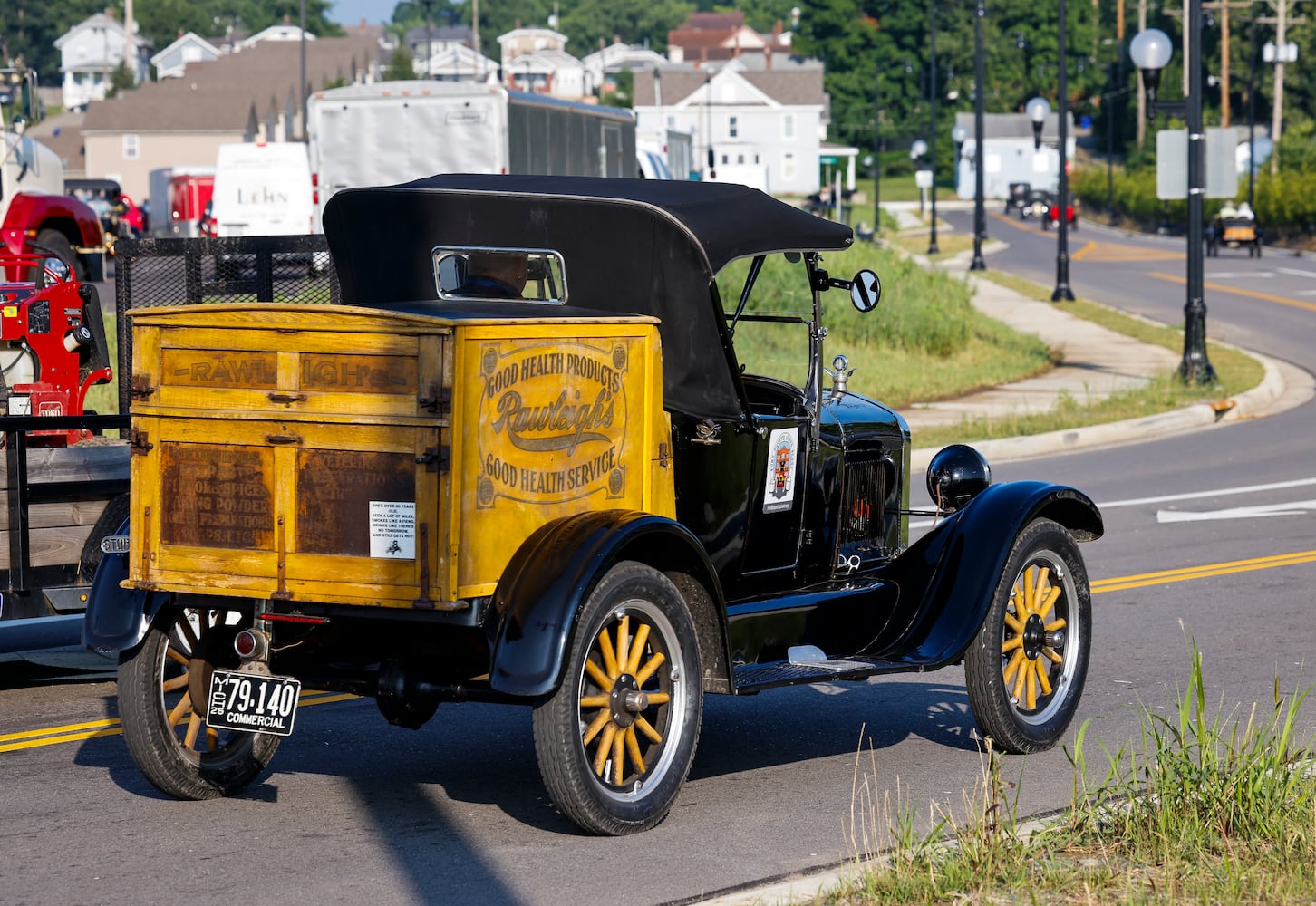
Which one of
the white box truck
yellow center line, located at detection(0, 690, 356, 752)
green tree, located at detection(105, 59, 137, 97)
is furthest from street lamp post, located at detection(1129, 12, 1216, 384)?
green tree, located at detection(105, 59, 137, 97)

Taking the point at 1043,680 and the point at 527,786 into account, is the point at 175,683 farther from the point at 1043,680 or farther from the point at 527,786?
the point at 1043,680

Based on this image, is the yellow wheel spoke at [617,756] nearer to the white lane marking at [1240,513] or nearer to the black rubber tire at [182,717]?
the black rubber tire at [182,717]

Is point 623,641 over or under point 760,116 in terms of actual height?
under

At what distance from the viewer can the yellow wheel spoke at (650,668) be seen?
5938 mm

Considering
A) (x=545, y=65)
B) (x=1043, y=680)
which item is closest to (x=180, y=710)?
(x=1043, y=680)

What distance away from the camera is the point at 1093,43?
Result: 482ft

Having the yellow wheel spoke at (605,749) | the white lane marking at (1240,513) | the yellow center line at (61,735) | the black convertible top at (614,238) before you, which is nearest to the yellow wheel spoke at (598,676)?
the yellow wheel spoke at (605,749)

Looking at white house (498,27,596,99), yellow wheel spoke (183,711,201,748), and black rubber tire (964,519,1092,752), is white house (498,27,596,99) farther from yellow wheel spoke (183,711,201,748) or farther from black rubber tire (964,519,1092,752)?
yellow wheel spoke (183,711,201,748)

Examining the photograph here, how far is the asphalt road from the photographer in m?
5.51

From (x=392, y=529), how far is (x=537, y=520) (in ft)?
1.57

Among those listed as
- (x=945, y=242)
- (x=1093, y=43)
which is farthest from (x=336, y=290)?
(x=1093, y=43)

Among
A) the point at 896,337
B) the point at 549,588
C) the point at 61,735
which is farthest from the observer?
the point at 896,337

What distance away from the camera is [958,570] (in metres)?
6.93

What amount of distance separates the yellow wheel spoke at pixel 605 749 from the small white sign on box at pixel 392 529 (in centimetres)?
84
